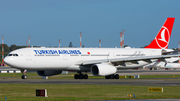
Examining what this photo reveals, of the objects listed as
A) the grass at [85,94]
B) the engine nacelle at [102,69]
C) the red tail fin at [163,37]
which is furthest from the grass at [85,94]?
the red tail fin at [163,37]

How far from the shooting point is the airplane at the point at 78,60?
4571cm

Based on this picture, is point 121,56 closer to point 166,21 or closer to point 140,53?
point 140,53

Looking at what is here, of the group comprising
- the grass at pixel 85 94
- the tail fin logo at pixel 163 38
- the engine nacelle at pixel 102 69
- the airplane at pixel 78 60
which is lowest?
the grass at pixel 85 94

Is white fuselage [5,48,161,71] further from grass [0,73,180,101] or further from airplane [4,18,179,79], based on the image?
grass [0,73,180,101]

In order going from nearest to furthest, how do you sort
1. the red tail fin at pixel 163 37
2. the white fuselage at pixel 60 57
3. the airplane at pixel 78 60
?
the white fuselage at pixel 60 57, the airplane at pixel 78 60, the red tail fin at pixel 163 37

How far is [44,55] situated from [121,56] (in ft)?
45.6

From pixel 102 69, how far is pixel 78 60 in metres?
4.68

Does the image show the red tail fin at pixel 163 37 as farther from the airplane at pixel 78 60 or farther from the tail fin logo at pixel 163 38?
the airplane at pixel 78 60

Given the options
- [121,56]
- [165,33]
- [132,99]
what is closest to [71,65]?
[121,56]

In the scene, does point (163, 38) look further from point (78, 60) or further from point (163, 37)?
point (78, 60)

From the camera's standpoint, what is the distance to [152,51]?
186 ft

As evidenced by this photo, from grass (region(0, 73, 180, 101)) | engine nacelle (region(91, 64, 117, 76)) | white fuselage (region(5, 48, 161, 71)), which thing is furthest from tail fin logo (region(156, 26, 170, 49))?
grass (region(0, 73, 180, 101))

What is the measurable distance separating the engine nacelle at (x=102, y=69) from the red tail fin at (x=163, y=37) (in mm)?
14732

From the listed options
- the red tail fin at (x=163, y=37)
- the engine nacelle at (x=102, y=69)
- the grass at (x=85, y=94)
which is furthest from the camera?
the red tail fin at (x=163, y=37)
